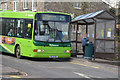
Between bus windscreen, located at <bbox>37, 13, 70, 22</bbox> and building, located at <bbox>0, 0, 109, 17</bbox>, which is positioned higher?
building, located at <bbox>0, 0, 109, 17</bbox>

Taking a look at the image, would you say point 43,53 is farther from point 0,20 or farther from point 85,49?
point 0,20

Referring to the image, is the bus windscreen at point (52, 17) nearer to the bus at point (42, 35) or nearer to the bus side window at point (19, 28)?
the bus at point (42, 35)

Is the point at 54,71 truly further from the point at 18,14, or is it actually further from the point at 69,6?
the point at 69,6

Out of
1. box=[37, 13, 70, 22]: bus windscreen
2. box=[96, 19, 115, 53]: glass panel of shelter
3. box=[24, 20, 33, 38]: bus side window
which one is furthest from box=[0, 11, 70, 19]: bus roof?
box=[96, 19, 115, 53]: glass panel of shelter

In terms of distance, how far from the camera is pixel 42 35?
17469 mm

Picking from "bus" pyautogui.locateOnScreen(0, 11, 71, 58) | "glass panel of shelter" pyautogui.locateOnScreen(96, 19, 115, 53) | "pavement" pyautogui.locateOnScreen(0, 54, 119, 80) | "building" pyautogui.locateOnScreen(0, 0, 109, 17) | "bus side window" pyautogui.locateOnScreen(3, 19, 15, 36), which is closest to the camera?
"pavement" pyautogui.locateOnScreen(0, 54, 119, 80)

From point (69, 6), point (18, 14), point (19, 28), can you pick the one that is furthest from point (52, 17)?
point (69, 6)

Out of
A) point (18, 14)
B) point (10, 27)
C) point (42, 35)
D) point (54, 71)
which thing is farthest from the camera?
point (10, 27)

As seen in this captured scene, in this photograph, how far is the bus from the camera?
17438mm

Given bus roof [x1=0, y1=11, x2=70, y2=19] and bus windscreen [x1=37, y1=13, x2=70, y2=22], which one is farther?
bus roof [x1=0, y1=11, x2=70, y2=19]

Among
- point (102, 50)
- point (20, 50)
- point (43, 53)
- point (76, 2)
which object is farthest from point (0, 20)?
point (76, 2)

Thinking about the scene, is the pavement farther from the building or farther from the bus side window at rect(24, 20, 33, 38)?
the building

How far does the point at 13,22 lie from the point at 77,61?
4892 mm

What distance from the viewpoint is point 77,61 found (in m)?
18.8
